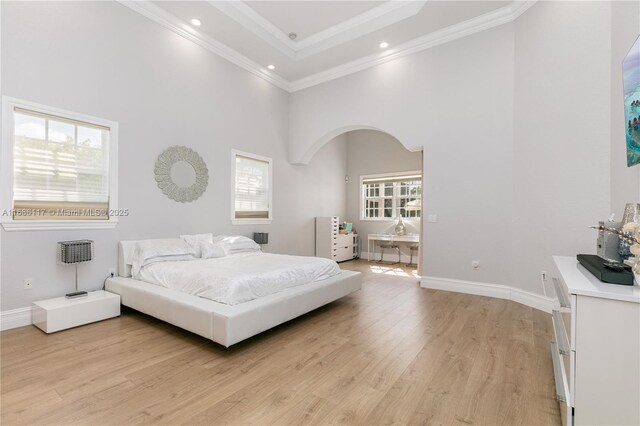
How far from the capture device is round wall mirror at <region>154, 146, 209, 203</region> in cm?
412

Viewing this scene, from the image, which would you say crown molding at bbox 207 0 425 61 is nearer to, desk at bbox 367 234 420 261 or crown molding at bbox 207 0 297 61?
crown molding at bbox 207 0 297 61

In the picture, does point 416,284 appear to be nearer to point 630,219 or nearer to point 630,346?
point 630,219

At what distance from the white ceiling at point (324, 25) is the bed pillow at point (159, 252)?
3.08m

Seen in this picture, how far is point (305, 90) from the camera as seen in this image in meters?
6.15

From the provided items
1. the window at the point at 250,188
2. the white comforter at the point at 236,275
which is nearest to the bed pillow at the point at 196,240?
the white comforter at the point at 236,275

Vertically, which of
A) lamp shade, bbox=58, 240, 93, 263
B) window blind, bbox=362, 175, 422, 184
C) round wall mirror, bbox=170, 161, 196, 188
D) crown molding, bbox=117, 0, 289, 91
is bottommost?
lamp shade, bbox=58, 240, 93, 263

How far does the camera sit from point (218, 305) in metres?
2.54

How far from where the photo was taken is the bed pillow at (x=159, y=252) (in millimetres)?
3510

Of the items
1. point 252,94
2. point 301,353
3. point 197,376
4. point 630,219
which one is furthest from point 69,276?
point 630,219

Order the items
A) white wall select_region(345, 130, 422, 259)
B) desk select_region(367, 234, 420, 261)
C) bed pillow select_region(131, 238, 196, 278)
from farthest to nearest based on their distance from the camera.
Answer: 1. white wall select_region(345, 130, 422, 259)
2. desk select_region(367, 234, 420, 261)
3. bed pillow select_region(131, 238, 196, 278)

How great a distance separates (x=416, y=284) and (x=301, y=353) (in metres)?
2.98

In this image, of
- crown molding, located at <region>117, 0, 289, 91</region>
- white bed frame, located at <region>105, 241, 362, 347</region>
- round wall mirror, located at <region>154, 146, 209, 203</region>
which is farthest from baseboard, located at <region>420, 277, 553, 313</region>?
crown molding, located at <region>117, 0, 289, 91</region>

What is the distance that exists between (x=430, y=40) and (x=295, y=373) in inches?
196

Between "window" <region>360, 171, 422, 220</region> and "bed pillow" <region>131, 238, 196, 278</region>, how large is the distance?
512cm
